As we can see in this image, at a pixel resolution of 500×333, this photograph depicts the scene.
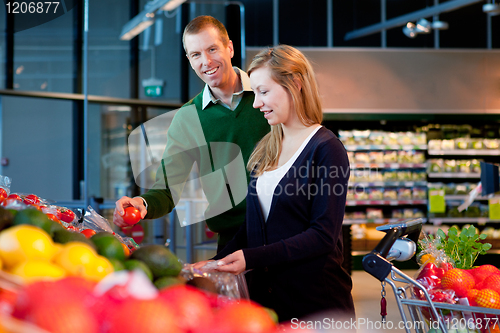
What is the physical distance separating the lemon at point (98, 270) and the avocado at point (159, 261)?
0.32 ft

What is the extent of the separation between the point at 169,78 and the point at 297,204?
622 centimetres

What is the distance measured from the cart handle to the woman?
0.48 ft

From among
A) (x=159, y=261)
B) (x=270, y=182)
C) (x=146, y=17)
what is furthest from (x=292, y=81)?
(x=146, y=17)

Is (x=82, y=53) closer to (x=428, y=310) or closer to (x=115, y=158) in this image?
(x=115, y=158)

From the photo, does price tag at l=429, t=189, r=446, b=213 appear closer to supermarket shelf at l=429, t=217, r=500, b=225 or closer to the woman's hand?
supermarket shelf at l=429, t=217, r=500, b=225

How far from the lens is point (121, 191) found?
7.05m

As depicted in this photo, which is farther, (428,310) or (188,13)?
(188,13)

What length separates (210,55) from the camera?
194 cm

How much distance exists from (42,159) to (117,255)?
256 inches

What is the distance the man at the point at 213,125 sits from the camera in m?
1.93

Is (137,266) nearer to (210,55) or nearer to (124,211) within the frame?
(124,211)

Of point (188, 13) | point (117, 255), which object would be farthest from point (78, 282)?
point (188, 13)

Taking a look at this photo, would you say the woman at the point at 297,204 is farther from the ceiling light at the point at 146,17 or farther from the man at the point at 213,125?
the ceiling light at the point at 146,17

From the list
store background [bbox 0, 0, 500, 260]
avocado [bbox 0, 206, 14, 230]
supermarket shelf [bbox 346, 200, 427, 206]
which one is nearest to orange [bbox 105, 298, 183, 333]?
avocado [bbox 0, 206, 14, 230]
